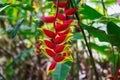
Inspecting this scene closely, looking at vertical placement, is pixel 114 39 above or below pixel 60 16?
below

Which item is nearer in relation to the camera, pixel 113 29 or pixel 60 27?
pixel 60 27

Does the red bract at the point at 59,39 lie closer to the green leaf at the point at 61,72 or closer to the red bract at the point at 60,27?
the red bract at the point at 60,27

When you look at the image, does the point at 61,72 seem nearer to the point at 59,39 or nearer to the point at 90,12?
the point at 90,12

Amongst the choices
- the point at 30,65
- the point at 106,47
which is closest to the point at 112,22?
the point at 106,47

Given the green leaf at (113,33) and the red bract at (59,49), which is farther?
the green leaf at (113,33)

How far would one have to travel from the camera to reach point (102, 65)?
2.15m

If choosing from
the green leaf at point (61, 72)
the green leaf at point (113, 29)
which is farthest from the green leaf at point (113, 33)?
the green leaf at point (61, 72)

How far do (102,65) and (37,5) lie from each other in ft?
2.36

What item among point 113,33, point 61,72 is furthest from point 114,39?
point 61,72

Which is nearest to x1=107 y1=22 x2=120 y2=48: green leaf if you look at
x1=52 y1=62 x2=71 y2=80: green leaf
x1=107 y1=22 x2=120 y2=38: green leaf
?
x1=107 y1=22 x2=120 y2=38: green leaf

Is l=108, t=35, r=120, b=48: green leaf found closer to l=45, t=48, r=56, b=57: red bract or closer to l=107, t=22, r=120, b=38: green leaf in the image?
l=107, t=22, r=120, b=38: green leaf

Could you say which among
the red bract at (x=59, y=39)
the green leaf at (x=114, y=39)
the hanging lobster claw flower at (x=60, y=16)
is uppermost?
the hanging lobster claw flower at (x=60, y=16)

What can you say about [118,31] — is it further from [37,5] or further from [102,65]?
[102,65]

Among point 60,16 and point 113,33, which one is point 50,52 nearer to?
point 60,16
